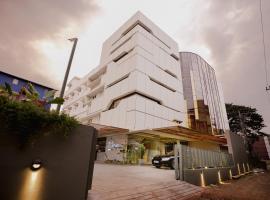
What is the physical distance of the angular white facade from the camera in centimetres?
2195

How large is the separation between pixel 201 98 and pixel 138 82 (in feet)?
58.1

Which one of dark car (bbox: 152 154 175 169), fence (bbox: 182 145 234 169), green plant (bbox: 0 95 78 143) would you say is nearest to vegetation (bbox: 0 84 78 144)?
green plant (bbox: 0 95 78 143)

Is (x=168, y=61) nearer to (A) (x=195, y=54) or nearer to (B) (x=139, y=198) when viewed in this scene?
(A) (x=195, y=54)

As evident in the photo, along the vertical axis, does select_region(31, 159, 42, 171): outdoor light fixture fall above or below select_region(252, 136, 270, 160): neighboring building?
below

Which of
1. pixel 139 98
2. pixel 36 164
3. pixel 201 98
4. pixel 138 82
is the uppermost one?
pixel 201 98

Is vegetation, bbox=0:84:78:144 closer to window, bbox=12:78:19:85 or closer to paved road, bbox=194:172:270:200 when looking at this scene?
paved road, bbox=194:172:270:200

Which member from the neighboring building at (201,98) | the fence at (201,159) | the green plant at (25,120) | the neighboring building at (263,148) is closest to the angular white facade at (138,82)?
the neighboring building at (201,98)

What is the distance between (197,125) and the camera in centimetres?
3075

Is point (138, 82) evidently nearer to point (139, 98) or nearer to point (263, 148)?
point (139, 98)

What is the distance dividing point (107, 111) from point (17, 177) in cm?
2211

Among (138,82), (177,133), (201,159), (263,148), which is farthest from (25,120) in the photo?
(263,148)

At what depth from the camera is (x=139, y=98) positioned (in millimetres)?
21484

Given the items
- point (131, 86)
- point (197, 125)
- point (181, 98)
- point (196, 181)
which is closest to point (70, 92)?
point (131, 86)

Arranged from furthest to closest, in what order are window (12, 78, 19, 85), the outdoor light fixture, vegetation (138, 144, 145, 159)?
vegetation (138, 144, 145, 159), window (12, 78, 19, 85), the outdoor light fixture
